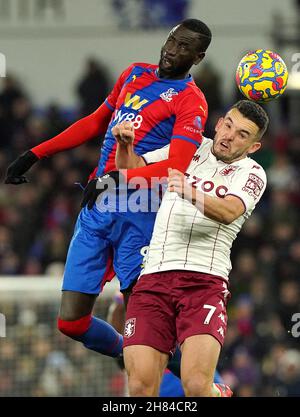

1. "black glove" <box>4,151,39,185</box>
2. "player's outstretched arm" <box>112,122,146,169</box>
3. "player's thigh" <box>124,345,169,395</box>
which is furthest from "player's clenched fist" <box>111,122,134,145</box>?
"player's thigh" <box>124,345,169,395</box>

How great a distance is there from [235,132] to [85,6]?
10.4 meters

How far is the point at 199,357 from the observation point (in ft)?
→ 21.0

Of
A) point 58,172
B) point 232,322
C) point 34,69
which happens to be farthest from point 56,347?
point 34,69

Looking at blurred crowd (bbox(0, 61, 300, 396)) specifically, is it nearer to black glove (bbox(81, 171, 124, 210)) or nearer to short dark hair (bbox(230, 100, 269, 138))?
black glove (bbox(81, 171, 124, 210))

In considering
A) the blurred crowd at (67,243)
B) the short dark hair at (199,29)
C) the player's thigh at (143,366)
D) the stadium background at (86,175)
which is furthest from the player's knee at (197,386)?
the stadium background at (86,175)

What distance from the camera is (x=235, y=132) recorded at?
22.0 feet

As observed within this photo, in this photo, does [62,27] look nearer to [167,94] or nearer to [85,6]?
[85,6]

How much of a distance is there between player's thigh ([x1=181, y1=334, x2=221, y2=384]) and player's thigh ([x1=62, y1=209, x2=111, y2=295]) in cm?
90

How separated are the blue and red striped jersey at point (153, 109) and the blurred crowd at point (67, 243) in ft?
10.5

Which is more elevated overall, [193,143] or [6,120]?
[193,143]

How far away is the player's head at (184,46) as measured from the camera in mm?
6930

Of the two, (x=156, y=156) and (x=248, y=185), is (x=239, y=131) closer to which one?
(x=248, y=185)

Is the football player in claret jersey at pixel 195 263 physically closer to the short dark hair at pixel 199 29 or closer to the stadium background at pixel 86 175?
the short dark hair at pixel 199 29

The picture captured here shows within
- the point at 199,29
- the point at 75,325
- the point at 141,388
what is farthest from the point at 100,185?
the point at 141,388
